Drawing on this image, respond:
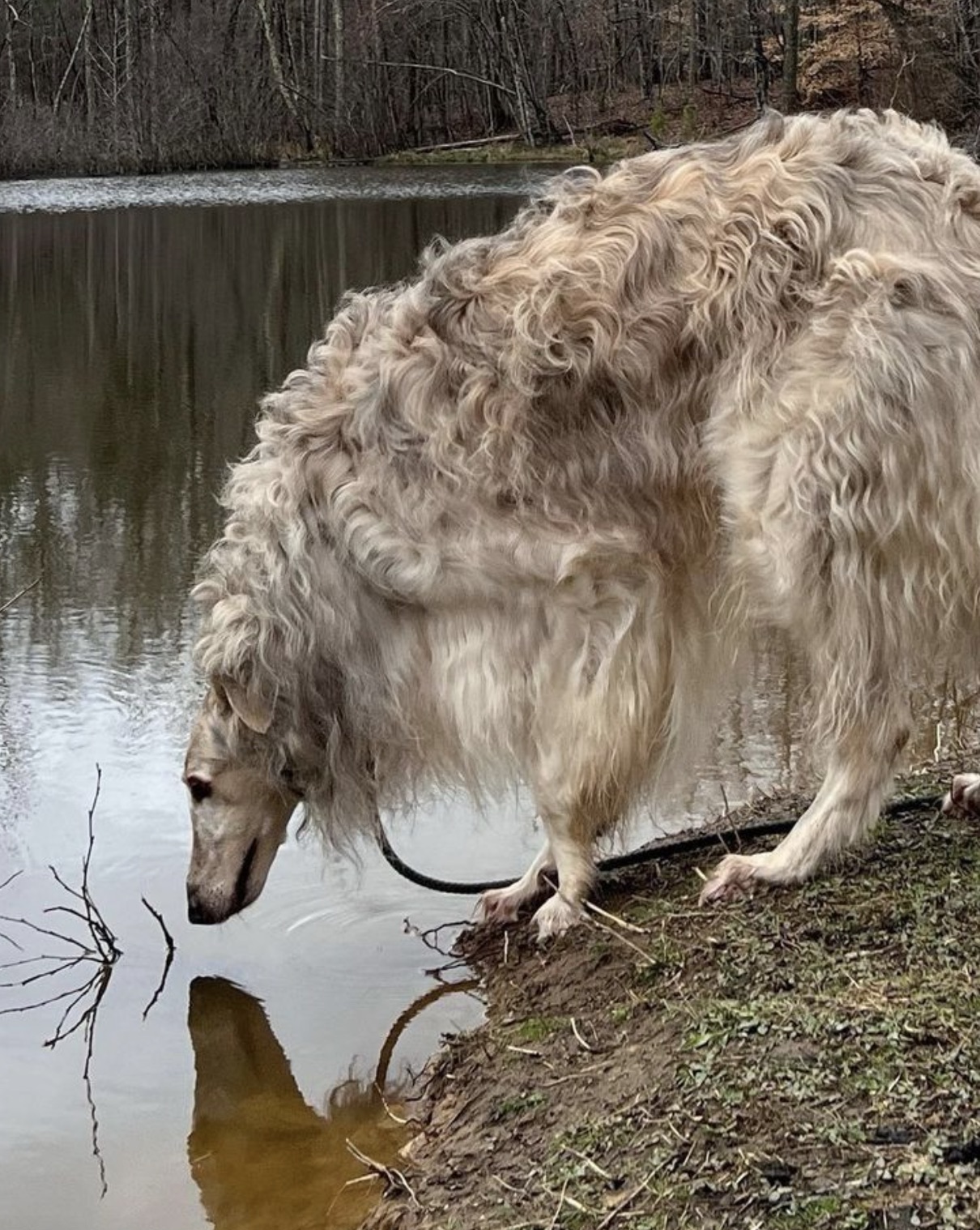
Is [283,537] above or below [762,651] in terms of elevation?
above

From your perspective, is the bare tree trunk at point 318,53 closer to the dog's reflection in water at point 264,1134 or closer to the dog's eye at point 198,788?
the dog's eye at point 198,788

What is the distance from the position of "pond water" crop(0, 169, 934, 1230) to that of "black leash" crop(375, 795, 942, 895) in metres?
0.15

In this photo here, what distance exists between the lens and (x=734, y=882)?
4137 mm

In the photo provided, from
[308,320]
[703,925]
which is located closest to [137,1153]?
[703,925]

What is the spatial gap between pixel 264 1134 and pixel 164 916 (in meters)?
1.16

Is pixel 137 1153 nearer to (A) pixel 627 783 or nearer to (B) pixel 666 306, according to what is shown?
(A) pixel 627 783

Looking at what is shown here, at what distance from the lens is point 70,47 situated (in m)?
52.3

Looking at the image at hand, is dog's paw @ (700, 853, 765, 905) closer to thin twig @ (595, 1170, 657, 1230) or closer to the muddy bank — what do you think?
the muddy bank

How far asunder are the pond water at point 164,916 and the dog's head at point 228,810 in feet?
0.66

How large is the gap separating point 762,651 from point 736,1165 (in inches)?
81.2

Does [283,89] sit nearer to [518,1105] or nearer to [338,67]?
[338,67]

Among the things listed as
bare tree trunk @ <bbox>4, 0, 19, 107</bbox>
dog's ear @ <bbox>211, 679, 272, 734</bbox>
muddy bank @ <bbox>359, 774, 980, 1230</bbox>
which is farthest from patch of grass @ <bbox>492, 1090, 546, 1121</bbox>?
bare tree trunk @ <bbox>4, 0, 19, 107</bbox>

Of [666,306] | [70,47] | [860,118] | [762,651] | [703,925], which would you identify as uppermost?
[70,47]

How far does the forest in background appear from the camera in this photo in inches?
1725
